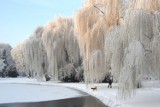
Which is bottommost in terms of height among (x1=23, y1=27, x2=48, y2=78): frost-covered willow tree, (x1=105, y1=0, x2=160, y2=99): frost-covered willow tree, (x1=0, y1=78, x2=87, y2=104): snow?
(x1=0, y1=78, x2=87, y2=104): snow

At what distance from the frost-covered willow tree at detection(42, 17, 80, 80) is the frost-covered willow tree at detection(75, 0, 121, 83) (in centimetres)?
1191

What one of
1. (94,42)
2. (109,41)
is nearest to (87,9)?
(94,42)

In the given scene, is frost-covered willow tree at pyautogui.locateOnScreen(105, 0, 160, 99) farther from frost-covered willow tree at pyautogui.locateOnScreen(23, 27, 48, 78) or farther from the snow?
frost-covered willow tree at pyautogui.locateOnScreen(23, 27, 48, 78)

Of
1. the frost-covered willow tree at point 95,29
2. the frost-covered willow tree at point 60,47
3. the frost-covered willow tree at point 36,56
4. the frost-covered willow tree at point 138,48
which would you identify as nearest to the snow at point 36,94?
the frost-covered willow tree at point 95,29

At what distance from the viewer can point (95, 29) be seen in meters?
21.7

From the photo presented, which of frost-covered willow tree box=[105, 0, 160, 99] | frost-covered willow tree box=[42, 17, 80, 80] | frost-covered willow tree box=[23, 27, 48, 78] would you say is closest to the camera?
frost-covered willow tree box=[105, 0, 160, 99]

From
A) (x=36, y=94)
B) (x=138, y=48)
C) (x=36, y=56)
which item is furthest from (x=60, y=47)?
(x=138, y=48)

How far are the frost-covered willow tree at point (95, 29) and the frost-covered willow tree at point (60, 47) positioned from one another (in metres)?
11.9

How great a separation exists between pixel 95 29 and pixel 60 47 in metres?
14.3

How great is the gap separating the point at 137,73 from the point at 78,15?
10218 millimetres

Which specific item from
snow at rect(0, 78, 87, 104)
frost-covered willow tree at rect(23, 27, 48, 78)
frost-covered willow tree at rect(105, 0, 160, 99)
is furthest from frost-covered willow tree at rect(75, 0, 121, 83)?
frost-covered willow tree at rect(23, 27, 48, 78)

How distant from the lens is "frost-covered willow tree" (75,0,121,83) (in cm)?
2045

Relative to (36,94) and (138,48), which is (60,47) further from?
(138,48)

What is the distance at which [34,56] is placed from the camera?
3922 centimetres
